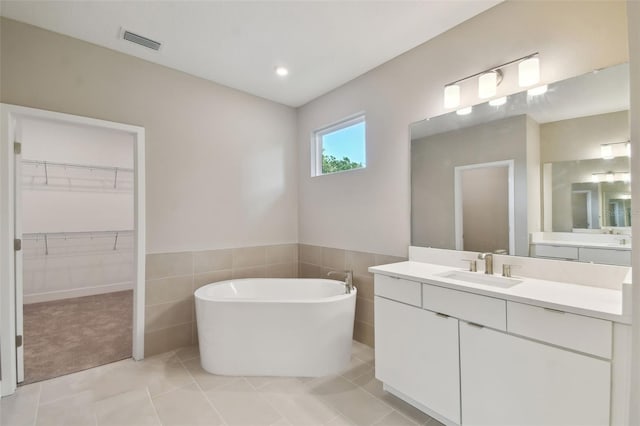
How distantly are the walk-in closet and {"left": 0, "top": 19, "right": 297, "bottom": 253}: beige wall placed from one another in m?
1.32

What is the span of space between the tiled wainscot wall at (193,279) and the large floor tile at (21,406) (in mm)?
751

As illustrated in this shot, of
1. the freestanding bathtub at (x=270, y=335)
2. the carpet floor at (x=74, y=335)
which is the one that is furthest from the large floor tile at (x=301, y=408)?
the carpet floor at (x=74, y=335)

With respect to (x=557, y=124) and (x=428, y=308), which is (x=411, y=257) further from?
(x=557, y=124)

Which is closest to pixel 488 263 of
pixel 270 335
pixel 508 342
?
pixel 508 342

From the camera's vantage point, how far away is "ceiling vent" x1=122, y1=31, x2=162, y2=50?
2.28 meters

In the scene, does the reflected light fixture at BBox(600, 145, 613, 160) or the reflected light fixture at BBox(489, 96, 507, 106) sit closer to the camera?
the reflected light fixture at BBox(600, 145, 613, 160)

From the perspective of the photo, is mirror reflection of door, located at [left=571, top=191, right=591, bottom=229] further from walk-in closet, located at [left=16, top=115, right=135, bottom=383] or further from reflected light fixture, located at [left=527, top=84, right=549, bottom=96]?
walk-in closet, located at [left=16, top=115, right=135, bottom=383]

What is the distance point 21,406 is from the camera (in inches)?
77.0

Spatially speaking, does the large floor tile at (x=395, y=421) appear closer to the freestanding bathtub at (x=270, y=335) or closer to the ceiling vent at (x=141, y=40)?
the freestanding bathtub at (x=270, y=335)

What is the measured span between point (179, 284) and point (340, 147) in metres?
2.26

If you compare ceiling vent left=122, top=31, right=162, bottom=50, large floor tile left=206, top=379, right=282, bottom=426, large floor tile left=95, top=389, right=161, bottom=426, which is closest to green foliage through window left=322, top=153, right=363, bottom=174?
ceiling vent left=122, top=31, right=162, bottom=50

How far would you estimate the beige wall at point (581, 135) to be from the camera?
156cm

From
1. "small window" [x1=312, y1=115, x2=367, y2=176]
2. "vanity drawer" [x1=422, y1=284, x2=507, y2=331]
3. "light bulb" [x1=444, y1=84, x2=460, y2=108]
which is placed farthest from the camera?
"small window" [x1=312, y1=115, x2=367, y2=176]

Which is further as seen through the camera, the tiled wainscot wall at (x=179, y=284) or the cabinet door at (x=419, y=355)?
the tiled wainscot wall at (x=179, y=284)
